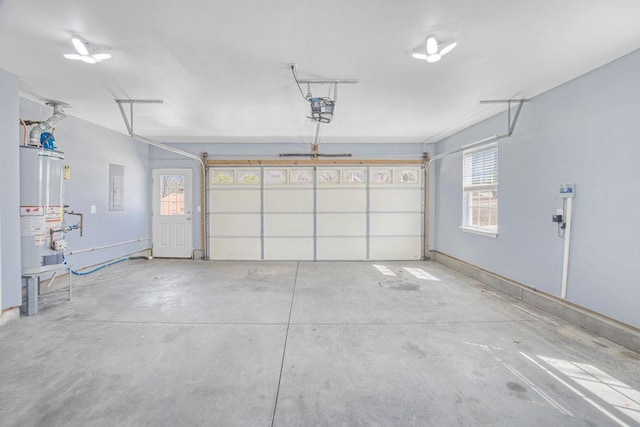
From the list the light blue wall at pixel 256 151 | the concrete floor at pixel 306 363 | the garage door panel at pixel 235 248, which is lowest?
the concrete floor at pixel 306 363

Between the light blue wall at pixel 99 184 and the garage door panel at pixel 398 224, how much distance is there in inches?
197

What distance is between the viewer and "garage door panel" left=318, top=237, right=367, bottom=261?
620 centimetres

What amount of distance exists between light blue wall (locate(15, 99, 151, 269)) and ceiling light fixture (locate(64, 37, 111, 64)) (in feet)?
6.41

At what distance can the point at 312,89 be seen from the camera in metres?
3.31

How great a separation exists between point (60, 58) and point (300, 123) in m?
2.95

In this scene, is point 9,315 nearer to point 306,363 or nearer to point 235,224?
point 306,363

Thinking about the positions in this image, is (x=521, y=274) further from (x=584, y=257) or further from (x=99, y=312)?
(x=99, y=312)

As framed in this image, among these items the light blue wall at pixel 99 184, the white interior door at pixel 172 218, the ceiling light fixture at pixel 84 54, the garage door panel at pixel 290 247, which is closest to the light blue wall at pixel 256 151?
the white interior door at pixel 172 218

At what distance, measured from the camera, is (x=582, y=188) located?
9.61ft

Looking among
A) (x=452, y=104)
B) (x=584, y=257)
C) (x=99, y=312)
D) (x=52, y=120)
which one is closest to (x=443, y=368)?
(x=584, y=257)

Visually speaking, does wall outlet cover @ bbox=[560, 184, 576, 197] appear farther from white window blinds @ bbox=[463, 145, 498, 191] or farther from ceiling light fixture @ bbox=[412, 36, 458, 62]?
ceiling light fixture @ bbox=[412, 36, 458, 62]

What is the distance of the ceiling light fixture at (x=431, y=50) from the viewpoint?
2256 mm

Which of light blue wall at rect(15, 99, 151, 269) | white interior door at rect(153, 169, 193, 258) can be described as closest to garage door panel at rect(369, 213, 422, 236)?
white interior door at rect(153, 169, 193, 258)

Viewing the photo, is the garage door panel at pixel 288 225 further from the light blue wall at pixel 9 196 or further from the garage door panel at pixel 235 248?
the light blue wall at pixel 9 196
